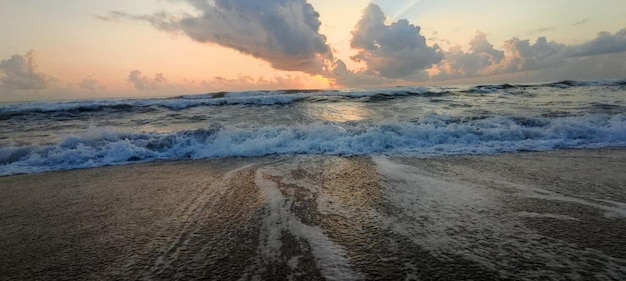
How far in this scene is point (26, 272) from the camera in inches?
88.2

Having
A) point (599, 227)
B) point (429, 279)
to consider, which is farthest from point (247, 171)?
point (599, 227)

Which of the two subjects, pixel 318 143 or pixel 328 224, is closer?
pixel 328 224

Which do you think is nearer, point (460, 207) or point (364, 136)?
point (460, 207)

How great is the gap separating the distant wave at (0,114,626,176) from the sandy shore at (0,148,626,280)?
155cm

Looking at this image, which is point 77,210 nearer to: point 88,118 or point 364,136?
point 364,136

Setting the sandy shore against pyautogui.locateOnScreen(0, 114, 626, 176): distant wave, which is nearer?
the sandy shore

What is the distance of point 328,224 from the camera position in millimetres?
2814

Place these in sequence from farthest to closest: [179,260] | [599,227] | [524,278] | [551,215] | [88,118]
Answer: [88,118], [551,215], [599,227], [179,260], [524,278]

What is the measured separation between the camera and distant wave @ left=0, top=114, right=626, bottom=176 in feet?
21.0

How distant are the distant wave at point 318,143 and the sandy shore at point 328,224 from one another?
1.55 metres

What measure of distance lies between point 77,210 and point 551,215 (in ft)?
15.0

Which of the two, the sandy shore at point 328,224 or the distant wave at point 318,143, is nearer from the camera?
the sandy shore at point 328,224

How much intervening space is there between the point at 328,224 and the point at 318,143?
13.6ft

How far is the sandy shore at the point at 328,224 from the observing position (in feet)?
6.84
